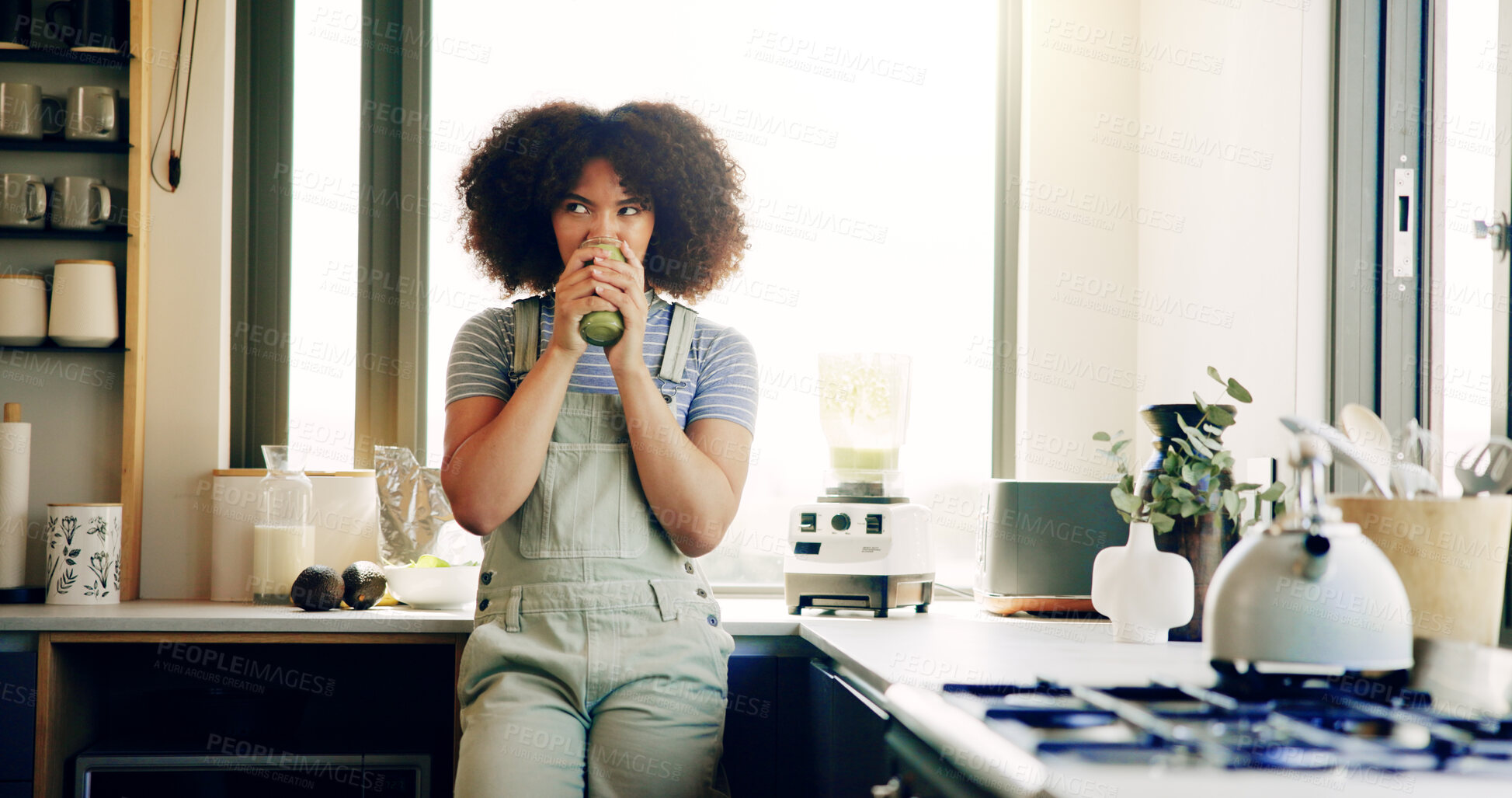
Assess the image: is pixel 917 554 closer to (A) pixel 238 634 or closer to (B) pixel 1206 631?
(B) pixel 1206 631

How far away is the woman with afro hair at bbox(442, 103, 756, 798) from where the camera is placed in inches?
55.3

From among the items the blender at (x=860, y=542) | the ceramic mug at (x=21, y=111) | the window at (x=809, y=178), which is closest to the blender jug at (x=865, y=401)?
the blender at (x=860, y=542)

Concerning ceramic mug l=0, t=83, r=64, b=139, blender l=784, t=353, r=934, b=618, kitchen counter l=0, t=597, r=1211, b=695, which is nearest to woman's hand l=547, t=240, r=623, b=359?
kitchen counter l=0, t=597, r=1211, b=695

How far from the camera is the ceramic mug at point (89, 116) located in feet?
7.09

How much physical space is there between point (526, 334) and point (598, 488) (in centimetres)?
27

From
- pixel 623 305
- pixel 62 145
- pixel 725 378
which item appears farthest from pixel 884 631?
pixel 62 145

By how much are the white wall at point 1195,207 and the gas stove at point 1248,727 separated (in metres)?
0.98

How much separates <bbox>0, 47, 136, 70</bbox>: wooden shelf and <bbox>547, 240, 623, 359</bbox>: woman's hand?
1.31 meters

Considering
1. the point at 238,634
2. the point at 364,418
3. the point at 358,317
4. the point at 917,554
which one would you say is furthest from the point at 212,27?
the point at 917,554

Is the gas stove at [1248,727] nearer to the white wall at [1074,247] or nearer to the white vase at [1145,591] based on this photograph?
the white vase at [1145,591]

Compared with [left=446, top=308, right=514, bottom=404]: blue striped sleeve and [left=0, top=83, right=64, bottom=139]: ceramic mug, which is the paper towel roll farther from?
[left=446, top=308, right=514, bottom=404]: blue striped sleeve

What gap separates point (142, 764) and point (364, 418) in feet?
2.64

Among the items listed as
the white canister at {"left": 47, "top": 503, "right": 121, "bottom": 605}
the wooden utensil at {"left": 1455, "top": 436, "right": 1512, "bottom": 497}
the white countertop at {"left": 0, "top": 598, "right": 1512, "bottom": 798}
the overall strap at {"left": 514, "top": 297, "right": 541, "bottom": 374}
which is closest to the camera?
the white countertop at {"left": 0, "top": 598, "right": 1512, "bottom": 798}

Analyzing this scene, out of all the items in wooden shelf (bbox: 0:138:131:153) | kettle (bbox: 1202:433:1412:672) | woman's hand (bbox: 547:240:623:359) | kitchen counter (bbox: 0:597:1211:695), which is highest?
wooden shelf (bbox: 0:138:131:153)
